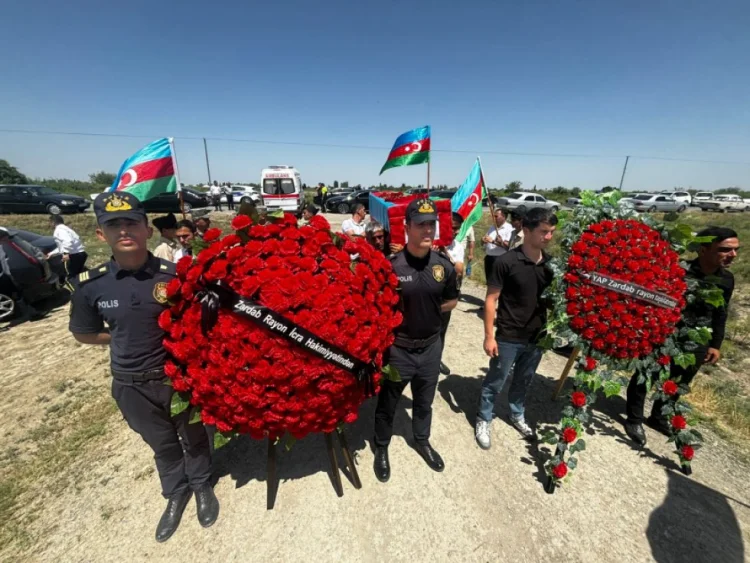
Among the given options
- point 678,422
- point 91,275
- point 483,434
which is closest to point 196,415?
point 91,275

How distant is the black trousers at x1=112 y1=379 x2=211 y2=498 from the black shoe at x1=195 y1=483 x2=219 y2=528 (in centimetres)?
7

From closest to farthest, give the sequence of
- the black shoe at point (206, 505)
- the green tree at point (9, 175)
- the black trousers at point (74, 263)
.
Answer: the black shoe at point (206, 505) → the black trousers at point (74, 263) → the green tree at point (9, 175)

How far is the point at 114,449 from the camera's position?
10.5 feet

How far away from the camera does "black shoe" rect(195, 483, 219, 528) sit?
8.27ft

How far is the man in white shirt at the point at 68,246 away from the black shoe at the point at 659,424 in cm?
1060

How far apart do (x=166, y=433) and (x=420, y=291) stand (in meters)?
2.26

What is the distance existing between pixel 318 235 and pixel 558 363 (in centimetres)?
451

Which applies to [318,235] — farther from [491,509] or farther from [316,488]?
[491,509]

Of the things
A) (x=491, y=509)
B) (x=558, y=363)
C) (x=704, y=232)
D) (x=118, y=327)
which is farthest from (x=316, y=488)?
(x=704, y=232)

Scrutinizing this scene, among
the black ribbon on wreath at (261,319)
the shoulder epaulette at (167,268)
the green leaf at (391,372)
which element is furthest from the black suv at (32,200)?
the green leaf at (391,372)

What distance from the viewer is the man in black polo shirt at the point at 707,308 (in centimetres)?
288

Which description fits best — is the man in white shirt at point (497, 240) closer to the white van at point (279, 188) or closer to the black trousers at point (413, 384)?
the black trousers at point (413, 384)

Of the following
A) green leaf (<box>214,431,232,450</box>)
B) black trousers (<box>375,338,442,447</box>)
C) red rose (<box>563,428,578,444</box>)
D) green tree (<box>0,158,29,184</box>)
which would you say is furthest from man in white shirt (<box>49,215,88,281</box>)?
green tree (<box>0,158,29,184</box>)

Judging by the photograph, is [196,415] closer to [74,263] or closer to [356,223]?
[356,223]
